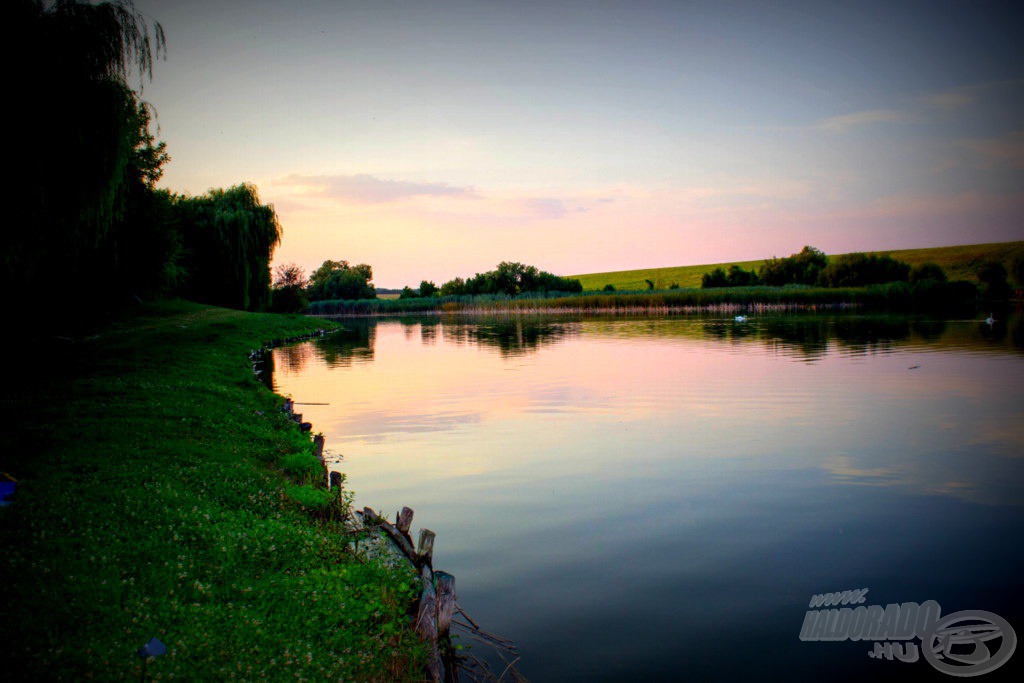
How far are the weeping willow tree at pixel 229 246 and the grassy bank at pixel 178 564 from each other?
4799 centimetres

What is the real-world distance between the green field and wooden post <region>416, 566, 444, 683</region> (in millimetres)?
127925

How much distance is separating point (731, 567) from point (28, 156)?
17.2 metres

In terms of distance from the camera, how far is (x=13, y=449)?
37.4ft

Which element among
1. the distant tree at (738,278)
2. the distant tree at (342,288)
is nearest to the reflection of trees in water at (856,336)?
the distant tree at (738,278)

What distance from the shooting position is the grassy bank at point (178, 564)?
5.86m

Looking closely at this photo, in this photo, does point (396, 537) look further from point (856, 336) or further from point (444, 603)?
point (856, 336)

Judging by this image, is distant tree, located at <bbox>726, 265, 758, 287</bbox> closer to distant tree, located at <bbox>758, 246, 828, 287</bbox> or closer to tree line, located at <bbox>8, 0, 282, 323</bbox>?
distant tree, located at <bbox>758, 246, 828, 287</bbox>

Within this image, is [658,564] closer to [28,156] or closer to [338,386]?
[28,156]

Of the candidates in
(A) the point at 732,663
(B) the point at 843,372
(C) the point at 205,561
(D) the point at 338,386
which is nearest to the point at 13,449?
(C) the point at 205,561

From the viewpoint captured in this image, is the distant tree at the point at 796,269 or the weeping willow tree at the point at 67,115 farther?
the distant tree at the point at 796,269

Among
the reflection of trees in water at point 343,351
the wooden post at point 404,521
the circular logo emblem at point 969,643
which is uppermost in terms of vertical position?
the reflection of trees in water at point 343,351

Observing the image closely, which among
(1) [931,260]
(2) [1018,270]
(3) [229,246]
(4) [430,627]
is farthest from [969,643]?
(1) [931,260]

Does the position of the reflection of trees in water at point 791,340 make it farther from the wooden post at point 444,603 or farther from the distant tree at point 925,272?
the distant tree at point 925,272

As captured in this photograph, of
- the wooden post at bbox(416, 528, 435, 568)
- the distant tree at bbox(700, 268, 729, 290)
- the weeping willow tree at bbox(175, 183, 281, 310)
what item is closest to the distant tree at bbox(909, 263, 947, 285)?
the distant tree at bbox(700, 268, 729, 290)
